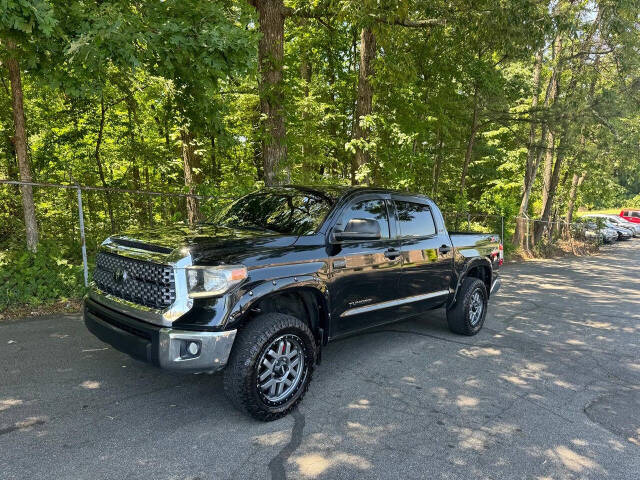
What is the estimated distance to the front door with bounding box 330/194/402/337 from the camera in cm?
401

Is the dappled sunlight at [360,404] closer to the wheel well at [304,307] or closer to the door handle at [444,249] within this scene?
the wheel well at [304,307]

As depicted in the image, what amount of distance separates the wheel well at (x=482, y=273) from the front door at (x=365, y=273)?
2.00 m

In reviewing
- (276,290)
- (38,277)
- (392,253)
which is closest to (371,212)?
(392,253)

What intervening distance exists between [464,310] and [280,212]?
2963mm

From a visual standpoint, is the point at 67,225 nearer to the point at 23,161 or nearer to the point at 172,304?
the point at 23,161

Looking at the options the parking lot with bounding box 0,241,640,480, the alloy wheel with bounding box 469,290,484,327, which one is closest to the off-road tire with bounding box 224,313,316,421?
the parking lot with bounding box 0,241,640,480

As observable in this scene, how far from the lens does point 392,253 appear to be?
459 cm

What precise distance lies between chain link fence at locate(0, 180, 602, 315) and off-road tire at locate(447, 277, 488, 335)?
3.40 meters

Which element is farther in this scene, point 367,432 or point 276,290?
point 276,290

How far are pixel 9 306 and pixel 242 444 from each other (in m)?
4.87

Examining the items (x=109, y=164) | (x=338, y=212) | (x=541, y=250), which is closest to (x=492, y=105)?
(x=541, y=250)

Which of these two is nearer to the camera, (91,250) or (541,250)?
(91,250)

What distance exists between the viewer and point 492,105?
1466 centimetres

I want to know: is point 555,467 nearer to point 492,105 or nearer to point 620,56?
point 492,105
